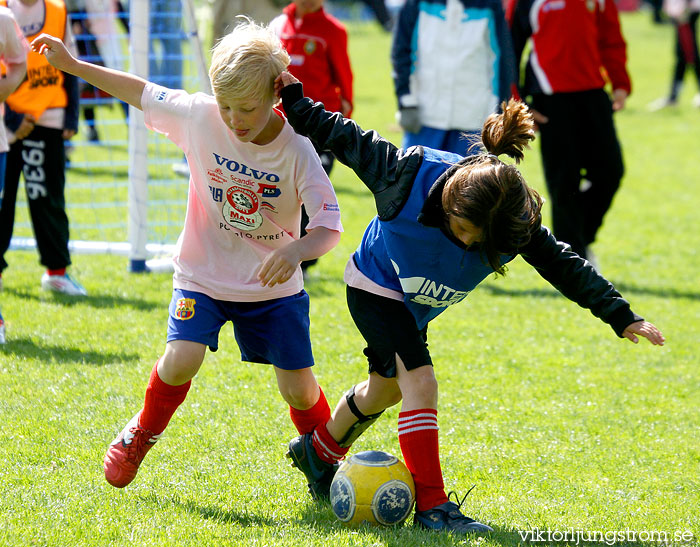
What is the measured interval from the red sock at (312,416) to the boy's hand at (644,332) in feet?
4.05

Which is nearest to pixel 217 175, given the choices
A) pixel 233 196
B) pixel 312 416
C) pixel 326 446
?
pixel 233 196

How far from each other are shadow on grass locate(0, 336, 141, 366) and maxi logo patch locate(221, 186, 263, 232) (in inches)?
70.6

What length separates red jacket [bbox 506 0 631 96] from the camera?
6957 millimetres

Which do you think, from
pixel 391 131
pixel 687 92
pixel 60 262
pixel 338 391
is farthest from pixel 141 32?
pixel 687 92

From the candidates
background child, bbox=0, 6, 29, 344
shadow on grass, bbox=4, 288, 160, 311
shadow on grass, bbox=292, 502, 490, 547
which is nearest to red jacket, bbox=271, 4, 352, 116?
shadow on grass, bbox=4, 288, 160, 311

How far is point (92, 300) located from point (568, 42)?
155 inches

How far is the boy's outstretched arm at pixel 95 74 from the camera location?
3525 mm

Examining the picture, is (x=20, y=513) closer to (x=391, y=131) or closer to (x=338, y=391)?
(x=338, y=391)

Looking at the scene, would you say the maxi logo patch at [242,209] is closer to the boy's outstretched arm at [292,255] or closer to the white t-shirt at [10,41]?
the boy's outstretched arm at [292,255]

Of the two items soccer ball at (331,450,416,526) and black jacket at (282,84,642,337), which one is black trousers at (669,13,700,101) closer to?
black jacket at (282,84,642,337)

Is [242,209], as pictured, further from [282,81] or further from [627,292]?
[627,292]

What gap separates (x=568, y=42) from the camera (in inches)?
275

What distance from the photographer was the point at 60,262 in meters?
6.37

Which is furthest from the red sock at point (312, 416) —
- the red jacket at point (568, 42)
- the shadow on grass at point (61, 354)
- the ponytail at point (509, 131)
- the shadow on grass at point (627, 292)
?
the red jacket at point (568, 42)
